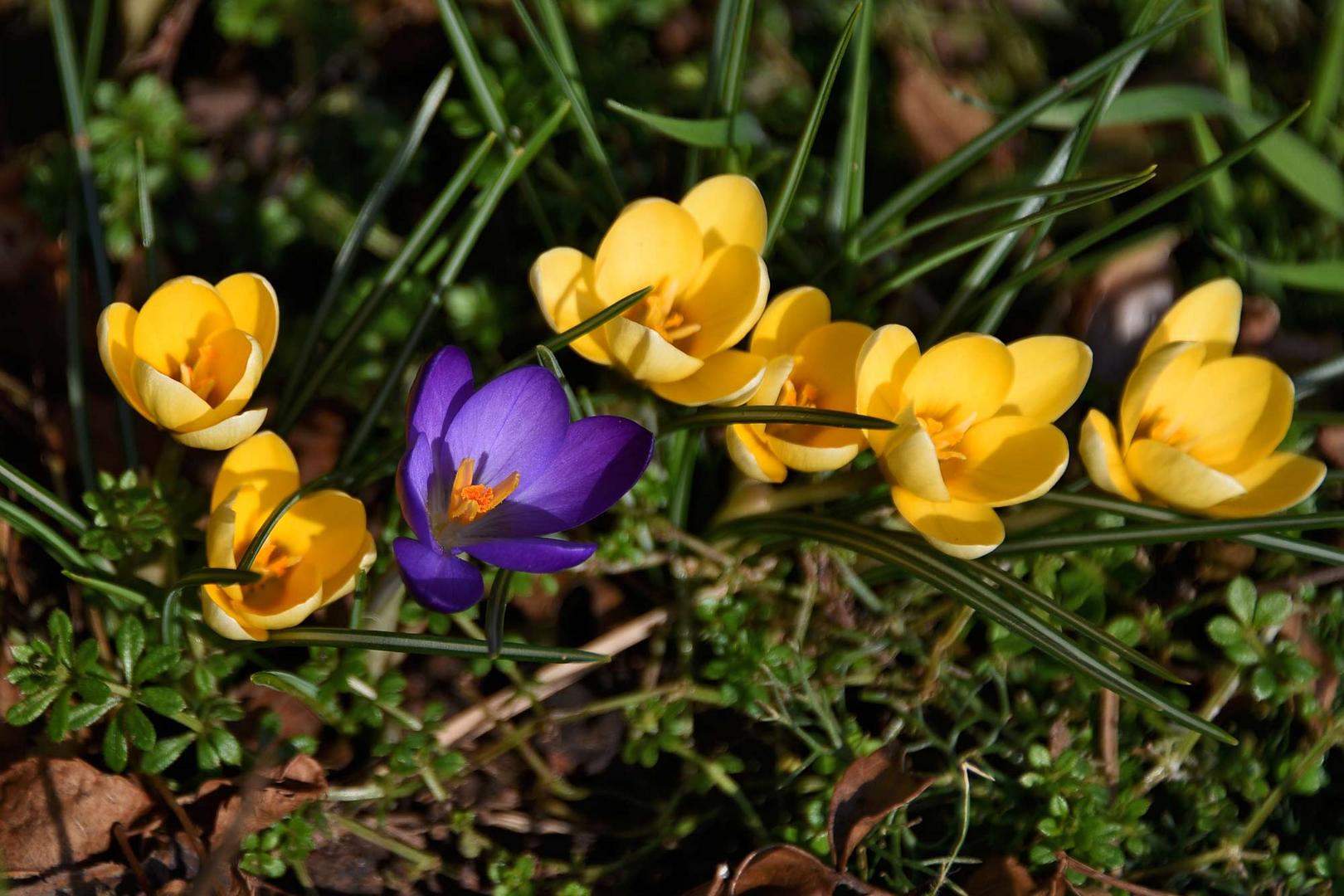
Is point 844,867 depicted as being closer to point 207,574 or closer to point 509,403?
point 509,403

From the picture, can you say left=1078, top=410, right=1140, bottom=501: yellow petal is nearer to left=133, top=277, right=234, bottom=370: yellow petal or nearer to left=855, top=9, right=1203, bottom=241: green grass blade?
left=855, top=9, right=1203, bottom=241: green grass blade

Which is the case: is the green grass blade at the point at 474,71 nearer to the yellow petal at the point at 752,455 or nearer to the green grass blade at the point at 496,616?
the yellow petal at the point at 752,455

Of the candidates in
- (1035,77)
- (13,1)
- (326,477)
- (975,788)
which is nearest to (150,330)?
(326,477)

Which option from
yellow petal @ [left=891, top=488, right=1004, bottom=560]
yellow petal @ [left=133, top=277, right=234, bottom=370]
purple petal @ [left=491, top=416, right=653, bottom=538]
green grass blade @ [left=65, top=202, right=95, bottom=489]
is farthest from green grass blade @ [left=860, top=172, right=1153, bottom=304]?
green grass blade @ [left=65, top=202, right=95, bottom=489]

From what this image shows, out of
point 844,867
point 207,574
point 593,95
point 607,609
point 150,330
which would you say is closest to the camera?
point 207,574

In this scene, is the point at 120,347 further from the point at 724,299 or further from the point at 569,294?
the point at 724,299

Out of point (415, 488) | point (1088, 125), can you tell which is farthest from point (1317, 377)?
point (415, 488)

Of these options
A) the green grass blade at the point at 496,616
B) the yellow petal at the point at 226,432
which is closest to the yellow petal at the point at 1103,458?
the green grass blade at the point at 496,616
